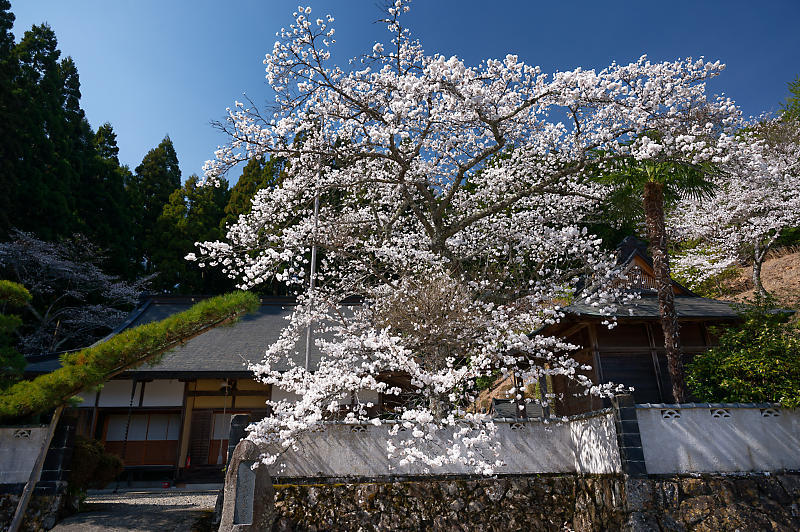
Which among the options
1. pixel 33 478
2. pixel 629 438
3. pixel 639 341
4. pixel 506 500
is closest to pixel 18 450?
pixel 33 478

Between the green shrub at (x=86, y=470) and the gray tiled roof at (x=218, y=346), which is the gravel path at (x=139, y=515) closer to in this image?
the green shrub at (x=86, y=470)

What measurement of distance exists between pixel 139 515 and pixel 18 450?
2265 mm

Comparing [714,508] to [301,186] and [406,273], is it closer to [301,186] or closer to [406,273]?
[406,273]

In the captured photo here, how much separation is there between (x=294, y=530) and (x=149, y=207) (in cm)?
2195

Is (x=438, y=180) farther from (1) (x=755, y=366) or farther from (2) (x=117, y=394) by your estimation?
(2) (x=117, y=394)

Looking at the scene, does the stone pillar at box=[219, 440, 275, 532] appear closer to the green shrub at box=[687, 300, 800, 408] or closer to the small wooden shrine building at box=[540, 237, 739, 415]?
the small wooden shrine building at box=[540, 237, 739, 415]

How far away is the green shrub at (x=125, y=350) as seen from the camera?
731 centimetres

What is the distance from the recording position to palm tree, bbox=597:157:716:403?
8.18 metres

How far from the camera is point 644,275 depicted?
1244 centimetres

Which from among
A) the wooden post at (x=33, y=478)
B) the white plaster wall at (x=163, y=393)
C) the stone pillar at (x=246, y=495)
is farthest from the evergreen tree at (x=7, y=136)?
the stone pillar at (x=246, y=495)

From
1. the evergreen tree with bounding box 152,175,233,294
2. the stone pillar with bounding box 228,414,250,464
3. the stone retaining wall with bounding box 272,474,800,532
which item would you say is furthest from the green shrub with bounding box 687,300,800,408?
the evergreen tree with bounding box 152,175,233,294

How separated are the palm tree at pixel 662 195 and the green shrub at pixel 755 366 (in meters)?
0.39

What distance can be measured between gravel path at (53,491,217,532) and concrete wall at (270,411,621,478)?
200 centimetres

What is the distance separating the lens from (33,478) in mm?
7348
